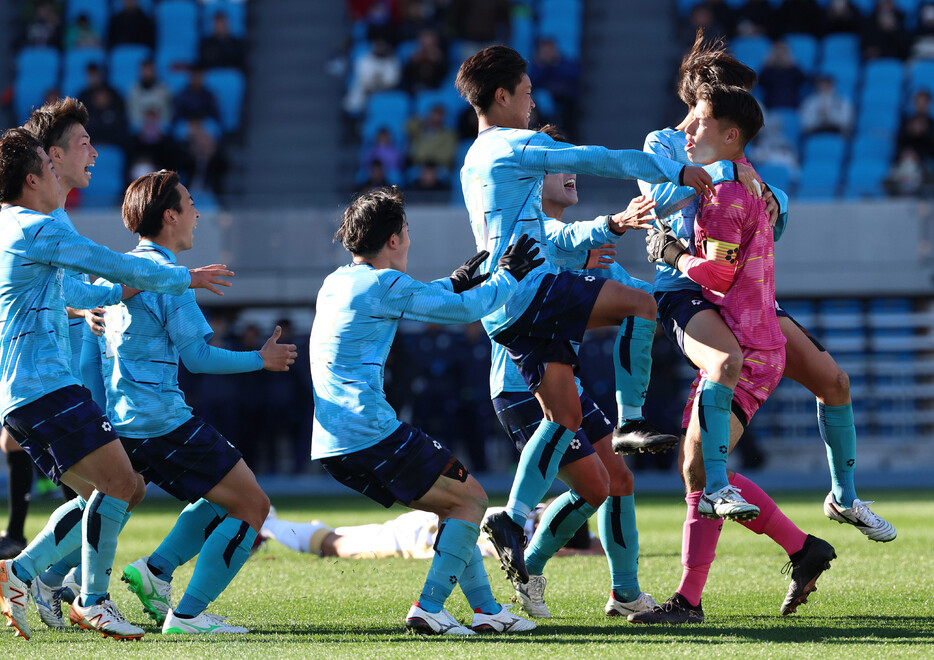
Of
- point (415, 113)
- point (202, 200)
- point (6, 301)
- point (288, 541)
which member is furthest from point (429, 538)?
point (415, 113)

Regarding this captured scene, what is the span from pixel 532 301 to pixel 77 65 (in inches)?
611

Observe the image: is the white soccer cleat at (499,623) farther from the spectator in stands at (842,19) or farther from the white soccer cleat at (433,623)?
the spectator in stands at (842,19)

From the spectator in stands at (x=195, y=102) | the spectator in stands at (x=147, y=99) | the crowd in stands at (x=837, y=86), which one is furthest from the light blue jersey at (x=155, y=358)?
the spectator in stands at (x=147, y=99)

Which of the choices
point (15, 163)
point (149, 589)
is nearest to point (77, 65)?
point (15, 163)

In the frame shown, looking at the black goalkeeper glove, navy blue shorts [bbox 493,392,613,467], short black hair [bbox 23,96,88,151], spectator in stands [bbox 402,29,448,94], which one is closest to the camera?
the black goalkeeper glove

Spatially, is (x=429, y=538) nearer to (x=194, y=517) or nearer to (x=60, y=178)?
(x=194, y=517)

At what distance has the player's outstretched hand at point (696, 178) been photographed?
4.56 metres

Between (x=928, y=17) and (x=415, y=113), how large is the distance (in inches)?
293

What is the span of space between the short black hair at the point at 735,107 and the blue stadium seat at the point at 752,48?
43.0 ft

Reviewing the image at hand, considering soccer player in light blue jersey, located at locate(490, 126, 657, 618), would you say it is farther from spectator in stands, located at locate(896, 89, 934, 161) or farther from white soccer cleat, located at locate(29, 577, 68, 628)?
spectator in stands, located at locate(896, 89, 934, 161)

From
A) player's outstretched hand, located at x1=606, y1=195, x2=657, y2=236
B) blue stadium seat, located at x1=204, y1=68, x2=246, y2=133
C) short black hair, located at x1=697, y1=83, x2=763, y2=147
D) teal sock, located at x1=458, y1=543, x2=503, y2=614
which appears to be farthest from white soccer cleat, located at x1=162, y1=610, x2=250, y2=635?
blue stadium seat, located at x1=204, y1=68, x2=246, y2=133

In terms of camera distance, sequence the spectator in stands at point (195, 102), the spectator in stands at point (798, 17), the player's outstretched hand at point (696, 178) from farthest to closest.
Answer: the spectator in stands at point (798, 17) → the spectator in stands at point (195, 102) → the player's outstretched hand at point (696, 178)

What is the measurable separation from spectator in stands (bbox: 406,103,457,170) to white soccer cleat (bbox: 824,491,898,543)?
1174 centimetres

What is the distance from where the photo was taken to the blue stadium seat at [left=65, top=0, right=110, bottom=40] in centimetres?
1942
